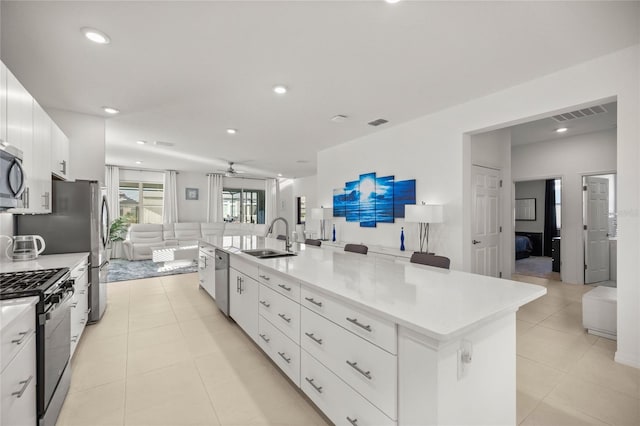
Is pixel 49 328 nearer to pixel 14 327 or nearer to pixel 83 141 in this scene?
pixel 14 327

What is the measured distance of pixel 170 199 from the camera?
9.02 metres

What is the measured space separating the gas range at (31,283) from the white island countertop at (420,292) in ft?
4.31

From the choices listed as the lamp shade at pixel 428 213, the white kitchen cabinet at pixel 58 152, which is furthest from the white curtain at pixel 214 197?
the lamp shade at pixel 428 213

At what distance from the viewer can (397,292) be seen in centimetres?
153

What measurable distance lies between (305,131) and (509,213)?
12.4ft

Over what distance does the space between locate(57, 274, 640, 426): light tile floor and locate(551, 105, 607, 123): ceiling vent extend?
2661 mm

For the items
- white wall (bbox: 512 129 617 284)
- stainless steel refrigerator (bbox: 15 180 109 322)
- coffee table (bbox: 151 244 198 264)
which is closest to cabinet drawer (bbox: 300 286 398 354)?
stainless steel refrigerator (bbox: 15 180 109 322)

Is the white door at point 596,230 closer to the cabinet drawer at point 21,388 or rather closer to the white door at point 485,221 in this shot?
the white door at point 485,221

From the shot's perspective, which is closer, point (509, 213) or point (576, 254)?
point (509, 213)

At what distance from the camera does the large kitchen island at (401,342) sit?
3.71 ft

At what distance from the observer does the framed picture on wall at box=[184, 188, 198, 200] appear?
9469 mm

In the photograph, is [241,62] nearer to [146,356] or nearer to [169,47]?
[169,47]

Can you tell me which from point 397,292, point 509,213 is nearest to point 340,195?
point 509,213

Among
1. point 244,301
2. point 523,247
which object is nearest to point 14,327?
point 244,301
